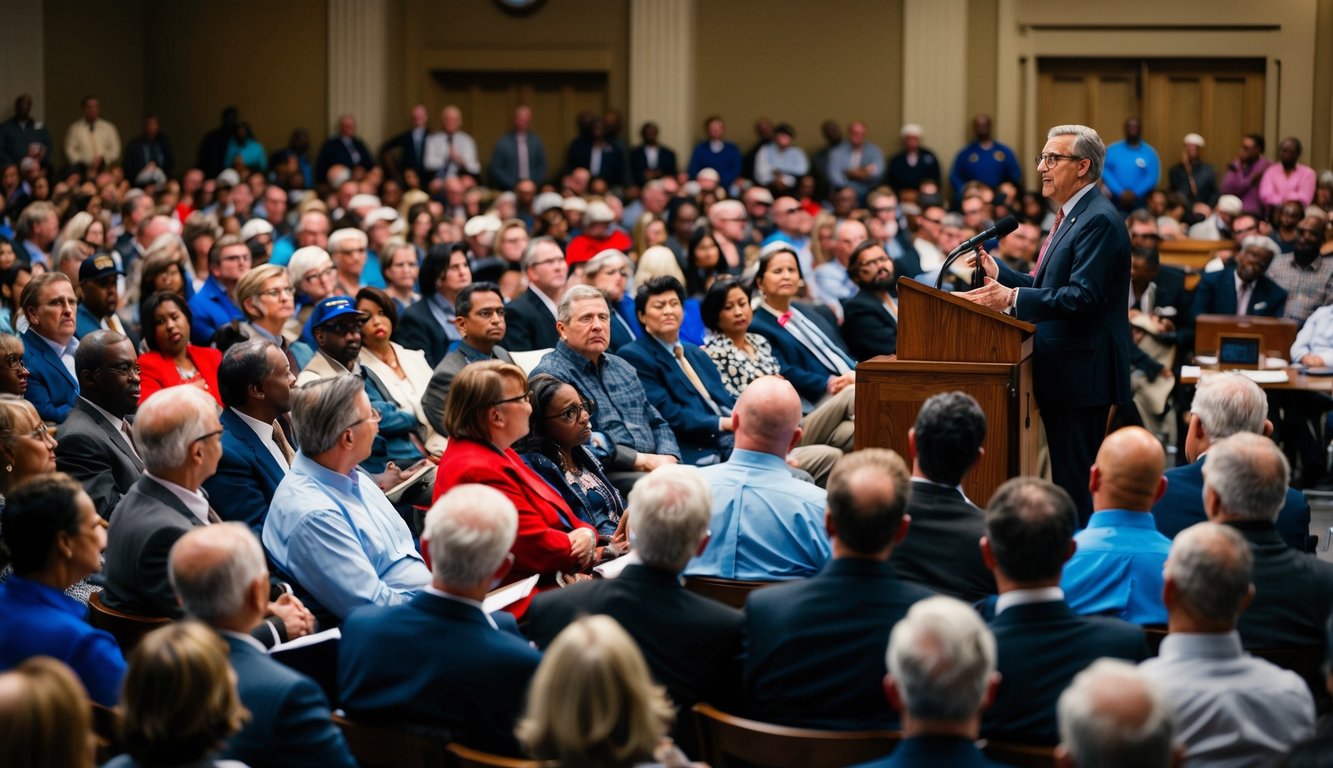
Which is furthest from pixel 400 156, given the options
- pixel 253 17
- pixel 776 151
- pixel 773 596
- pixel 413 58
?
pixel 773 596

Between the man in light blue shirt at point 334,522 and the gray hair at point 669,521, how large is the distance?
3.09 ft

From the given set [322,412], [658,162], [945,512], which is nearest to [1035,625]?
[945,512]

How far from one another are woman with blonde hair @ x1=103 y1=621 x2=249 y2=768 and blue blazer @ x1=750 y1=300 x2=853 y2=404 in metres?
4.39

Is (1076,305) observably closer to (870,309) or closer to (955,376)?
(955,376)

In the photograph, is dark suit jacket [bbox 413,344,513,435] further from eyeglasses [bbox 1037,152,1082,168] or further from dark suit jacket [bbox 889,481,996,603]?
dark suit jacket [bbox 889,481,996,603]

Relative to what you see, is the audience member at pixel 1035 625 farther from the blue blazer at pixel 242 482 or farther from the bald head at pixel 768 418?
the blue blazer at pixel 242 482

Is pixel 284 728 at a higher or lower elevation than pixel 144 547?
lower

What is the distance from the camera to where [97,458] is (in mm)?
4195

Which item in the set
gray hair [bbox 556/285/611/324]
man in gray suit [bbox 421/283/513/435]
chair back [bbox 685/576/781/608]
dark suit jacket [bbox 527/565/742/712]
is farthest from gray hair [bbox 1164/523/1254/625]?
man in gray suit [bbox 421/283/513/435]

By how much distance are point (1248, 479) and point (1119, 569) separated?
32 centimetres

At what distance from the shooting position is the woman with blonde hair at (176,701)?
2146 millimetres

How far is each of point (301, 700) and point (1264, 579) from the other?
1.86 m

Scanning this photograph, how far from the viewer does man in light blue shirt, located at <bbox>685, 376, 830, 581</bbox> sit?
362 centimetres

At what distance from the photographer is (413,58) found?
47.1 feet
